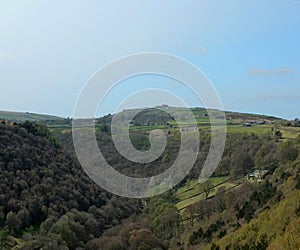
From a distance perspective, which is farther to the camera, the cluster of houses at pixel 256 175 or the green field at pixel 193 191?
the green field at pixel 193 191

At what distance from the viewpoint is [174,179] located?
5741cm

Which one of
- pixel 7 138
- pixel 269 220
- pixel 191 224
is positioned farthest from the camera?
pixel 7 138

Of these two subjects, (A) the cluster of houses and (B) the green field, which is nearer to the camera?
(A) the cluster of houses

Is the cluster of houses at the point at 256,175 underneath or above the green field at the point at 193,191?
above

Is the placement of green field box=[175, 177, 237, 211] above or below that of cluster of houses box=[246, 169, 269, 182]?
below

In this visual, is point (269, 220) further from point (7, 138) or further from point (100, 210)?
point (7, 138)

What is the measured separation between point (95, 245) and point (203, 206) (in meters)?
13.2

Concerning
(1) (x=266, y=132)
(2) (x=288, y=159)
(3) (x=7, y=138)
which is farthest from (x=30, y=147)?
(1) (x=266, y=132)

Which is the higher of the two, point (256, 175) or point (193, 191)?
point (256, 175)

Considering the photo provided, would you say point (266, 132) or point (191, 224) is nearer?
point (191, 224)

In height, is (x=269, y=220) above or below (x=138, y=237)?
above

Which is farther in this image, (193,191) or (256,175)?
(193,191)

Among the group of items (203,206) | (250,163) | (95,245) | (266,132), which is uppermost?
(266,132)

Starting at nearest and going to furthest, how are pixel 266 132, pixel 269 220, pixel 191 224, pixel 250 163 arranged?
pixel 269 220
pixel 191 224
pixel 250 163
pixel 266 132
